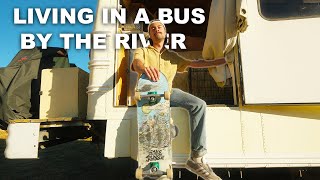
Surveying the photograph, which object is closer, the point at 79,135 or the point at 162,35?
the point at 162,35

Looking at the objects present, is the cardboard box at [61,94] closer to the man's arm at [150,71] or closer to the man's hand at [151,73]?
the man's arm at [150,71]

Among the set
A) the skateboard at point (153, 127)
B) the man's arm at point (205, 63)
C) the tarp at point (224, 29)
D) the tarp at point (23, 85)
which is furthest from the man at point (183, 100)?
the tarp at point (23, 85)

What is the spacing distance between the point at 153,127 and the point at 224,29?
5.24 ft

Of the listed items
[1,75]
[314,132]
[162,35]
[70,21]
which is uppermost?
[70,21]

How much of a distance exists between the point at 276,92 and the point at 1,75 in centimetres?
415

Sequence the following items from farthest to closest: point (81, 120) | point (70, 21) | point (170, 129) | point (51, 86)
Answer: point (70, 21) < point (51, 86) < point (81, 120) < point (170, 129)

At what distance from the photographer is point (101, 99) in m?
3.36

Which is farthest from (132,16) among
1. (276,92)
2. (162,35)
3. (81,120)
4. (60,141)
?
(276,92)

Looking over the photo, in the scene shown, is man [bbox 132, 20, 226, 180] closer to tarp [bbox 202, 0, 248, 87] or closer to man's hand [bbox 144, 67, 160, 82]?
man's hand [bbox 144, 67, 160, 82]

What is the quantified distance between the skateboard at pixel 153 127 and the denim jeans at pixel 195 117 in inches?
10.7

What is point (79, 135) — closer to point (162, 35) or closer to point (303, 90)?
point (162, 35)

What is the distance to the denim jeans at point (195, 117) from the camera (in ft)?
9.66

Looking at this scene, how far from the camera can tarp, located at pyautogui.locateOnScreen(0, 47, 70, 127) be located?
3.96 meters

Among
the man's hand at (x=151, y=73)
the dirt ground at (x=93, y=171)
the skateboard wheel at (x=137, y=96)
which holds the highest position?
the man's hand at (x=151, y=73)
